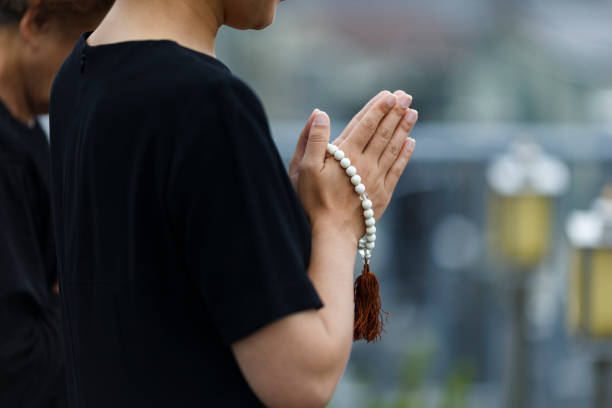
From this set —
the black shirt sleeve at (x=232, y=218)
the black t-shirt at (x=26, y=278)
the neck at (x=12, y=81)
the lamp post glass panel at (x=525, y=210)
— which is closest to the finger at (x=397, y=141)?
the black shirt sleeve at (x=232, y=218)

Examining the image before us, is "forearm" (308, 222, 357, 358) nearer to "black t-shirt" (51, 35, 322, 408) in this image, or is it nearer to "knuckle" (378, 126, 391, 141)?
"black t-shirt" (51, 35, 322, 408)

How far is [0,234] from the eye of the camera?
155 centimetres

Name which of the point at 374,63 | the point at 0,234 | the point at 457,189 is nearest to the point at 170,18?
the point at 0,234

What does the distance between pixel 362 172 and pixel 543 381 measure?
3.78 m

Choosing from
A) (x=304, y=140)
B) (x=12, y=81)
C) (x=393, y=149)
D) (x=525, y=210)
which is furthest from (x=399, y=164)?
(x=525, y=210)

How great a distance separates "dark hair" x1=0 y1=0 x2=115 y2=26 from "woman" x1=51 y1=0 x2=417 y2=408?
1.34 ft

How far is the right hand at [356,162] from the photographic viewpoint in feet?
3.55

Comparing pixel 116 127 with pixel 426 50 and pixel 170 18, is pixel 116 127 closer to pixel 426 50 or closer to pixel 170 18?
pixel 170 18

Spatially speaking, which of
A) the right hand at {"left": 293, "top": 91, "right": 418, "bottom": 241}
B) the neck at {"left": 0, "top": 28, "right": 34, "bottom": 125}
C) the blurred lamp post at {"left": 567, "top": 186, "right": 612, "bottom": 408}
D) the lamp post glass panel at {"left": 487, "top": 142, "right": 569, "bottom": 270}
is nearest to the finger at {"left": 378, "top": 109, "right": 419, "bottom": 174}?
the right hand at {"left": 293, "top": 91, "right": 418, "bottom": 241}

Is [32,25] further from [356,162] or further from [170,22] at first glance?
[356,162]

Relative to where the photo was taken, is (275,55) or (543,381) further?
(275,55)

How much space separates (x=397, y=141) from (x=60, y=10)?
0.74 metres

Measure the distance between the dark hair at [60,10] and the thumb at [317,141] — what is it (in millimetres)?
582

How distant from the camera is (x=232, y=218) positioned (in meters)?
0.91
